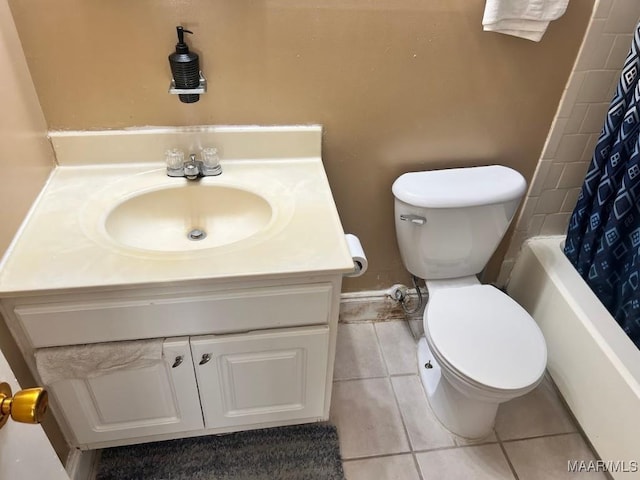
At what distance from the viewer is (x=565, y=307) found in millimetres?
1638

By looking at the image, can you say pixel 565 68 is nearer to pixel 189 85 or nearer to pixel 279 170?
pixel 279 170

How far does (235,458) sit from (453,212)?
998 millimetres

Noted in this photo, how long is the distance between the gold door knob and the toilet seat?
1.06 meters

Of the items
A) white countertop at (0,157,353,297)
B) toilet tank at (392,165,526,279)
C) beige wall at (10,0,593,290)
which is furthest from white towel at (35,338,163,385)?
toilet tank at (392,165,526,279)

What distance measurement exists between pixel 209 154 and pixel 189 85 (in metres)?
0.20

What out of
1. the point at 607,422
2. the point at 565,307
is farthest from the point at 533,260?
the point at 607,422

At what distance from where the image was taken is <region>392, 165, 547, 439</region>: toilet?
55.1 inches

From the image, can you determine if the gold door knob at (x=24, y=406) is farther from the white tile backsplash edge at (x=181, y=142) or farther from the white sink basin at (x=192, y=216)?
the white tile backsplash edge at (x=181, y=142)

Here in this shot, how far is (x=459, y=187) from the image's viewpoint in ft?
5.00

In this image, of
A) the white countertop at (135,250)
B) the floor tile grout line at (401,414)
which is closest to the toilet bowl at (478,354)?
the floor tile grout line at (401,414)

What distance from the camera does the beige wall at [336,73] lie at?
4.11 ft

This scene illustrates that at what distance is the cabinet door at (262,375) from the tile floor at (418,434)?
244mm

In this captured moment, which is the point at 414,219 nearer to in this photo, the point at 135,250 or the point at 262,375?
the point at 262,375

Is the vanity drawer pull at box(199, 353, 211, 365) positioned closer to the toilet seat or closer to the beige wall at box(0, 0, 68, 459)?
the beige wall at box(0, 0, 68, 459)
